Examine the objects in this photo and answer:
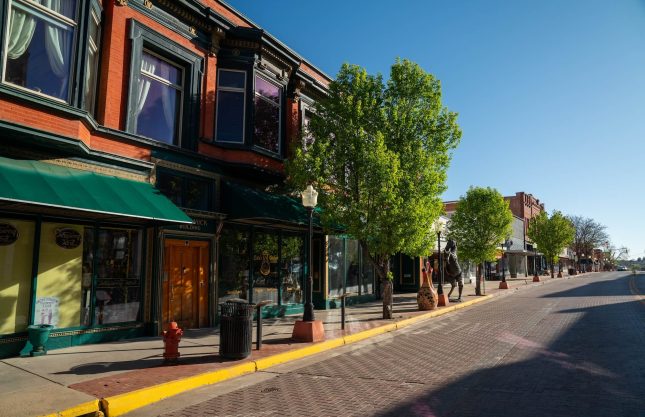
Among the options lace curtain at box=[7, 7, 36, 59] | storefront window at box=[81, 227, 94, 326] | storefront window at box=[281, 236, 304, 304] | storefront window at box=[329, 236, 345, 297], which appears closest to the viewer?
lace curtain at box=[7, 7, 36, 59]

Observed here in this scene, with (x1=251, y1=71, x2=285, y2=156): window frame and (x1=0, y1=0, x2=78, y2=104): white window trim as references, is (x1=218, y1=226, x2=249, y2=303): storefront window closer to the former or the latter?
(x1=251, y1=71, x2=285, y2=156): window frame

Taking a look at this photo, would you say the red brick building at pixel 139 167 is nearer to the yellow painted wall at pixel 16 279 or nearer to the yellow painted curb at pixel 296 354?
the yellow painted wall at pixel 16 279

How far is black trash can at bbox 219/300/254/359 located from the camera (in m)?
8.66

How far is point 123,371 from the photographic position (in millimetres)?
7664

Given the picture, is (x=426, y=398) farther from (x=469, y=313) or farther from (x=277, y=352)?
(x=469, y=313)

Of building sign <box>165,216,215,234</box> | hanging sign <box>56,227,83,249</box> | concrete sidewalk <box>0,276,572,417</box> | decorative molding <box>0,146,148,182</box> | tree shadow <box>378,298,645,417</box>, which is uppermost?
decorative molding <box>0,146,148,182</box>

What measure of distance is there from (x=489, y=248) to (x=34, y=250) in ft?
70.2

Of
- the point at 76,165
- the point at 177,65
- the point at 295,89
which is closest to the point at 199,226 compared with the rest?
the point at 76,165

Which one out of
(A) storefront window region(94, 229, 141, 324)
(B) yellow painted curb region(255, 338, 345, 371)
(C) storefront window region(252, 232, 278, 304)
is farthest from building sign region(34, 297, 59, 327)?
(C) storefront window region(252, 232, 278, 304)

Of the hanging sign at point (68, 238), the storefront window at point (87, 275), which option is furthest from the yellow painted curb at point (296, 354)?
the hanging sign at point (68, 238)

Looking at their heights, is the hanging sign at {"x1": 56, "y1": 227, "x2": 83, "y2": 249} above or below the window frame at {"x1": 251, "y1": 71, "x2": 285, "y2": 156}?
below

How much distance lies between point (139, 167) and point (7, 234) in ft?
11.0

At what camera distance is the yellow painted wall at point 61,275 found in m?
9.46

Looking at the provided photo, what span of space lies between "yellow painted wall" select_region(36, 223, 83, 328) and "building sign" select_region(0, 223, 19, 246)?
0.51 m
